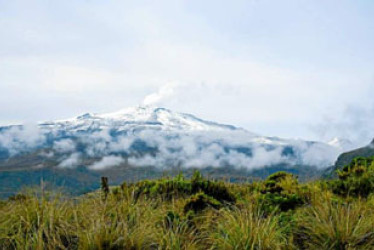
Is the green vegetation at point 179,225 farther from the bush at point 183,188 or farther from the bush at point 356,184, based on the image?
the bush at point 356,184

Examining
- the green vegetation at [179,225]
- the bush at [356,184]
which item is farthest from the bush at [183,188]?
the bush at [356,184]

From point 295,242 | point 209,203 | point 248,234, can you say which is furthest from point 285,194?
point 248,234

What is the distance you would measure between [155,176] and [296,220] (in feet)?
19.5

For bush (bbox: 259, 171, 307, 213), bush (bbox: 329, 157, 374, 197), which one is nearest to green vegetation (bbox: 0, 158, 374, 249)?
bush (bbox: 259, 171, 307, 213)

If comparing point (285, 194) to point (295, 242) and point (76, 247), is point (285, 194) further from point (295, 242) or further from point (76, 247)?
point (76, 247)

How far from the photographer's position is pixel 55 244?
7164mm

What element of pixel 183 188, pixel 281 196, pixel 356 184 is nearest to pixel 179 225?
pixel 281 196

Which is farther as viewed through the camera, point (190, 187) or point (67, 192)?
point (190, 187)

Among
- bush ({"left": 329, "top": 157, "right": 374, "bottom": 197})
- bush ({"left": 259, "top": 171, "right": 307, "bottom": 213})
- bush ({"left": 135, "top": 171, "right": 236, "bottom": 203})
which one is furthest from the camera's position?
bush ({"left": 135, "top": 171, "right": 236, "bottom": 203})

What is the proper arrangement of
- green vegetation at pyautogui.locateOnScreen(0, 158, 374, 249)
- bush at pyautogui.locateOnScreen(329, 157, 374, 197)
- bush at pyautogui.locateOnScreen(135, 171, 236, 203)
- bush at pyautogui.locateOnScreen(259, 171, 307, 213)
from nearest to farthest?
green vegetation at pyautogui.locateOnScreen(0, 158, 374, 249), bush at pyautogui.locateOnScreen(259, 171, 307, 213), bush at pyautogui.locateOnScreen(329, 157, 374, 197), bush at pyautogui.locateOnScreen(135, 171, 236, 203)

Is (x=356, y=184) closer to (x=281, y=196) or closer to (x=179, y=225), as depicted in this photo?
(x=281, y=196)

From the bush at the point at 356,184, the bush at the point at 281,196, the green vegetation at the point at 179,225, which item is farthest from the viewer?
the bush at the point at 356,184

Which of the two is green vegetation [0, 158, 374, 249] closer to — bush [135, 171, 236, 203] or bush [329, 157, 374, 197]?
bush [135, 171, 236, 203]

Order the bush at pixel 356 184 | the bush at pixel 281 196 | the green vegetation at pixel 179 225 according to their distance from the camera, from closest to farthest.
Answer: the green vegetation at pixel 179 225 → the bush at pixel 281 196 → the bush at pixel 356 184
